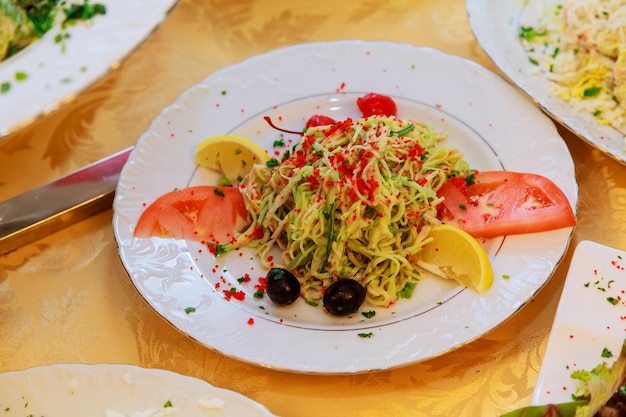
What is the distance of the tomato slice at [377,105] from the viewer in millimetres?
2361

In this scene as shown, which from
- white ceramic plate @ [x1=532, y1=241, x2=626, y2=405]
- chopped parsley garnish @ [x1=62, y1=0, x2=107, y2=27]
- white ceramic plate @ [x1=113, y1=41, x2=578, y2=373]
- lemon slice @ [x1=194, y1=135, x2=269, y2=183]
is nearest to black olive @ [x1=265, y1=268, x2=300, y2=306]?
white ceramic plate @ [x1=113, y1=41, x2=578, y2=373]

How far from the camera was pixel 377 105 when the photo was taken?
93.0 inches

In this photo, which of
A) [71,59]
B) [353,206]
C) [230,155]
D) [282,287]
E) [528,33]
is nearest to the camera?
[71,59]

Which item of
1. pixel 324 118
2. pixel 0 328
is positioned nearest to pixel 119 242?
pixel 0 328

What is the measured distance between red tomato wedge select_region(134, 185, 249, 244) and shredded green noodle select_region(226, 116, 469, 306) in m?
0.06

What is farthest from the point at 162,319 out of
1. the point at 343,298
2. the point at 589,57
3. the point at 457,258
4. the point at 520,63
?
the point at 589,57

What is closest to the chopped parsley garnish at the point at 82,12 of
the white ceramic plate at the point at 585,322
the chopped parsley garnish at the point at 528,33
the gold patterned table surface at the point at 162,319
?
the gold patterned table surface at the point at 162,319

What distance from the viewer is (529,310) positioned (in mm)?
1899

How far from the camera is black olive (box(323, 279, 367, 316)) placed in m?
1.83

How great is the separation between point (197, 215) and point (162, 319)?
0.38 metres

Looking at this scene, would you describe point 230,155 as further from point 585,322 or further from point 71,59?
point 585,322

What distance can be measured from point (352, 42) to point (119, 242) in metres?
1.21

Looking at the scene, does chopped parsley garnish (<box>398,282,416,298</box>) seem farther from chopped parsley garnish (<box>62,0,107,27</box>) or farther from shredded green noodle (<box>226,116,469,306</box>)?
chopped parsley garnish (<box>62,0,107,27</box>)

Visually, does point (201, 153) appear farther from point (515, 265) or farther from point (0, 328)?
point (515, 265)
